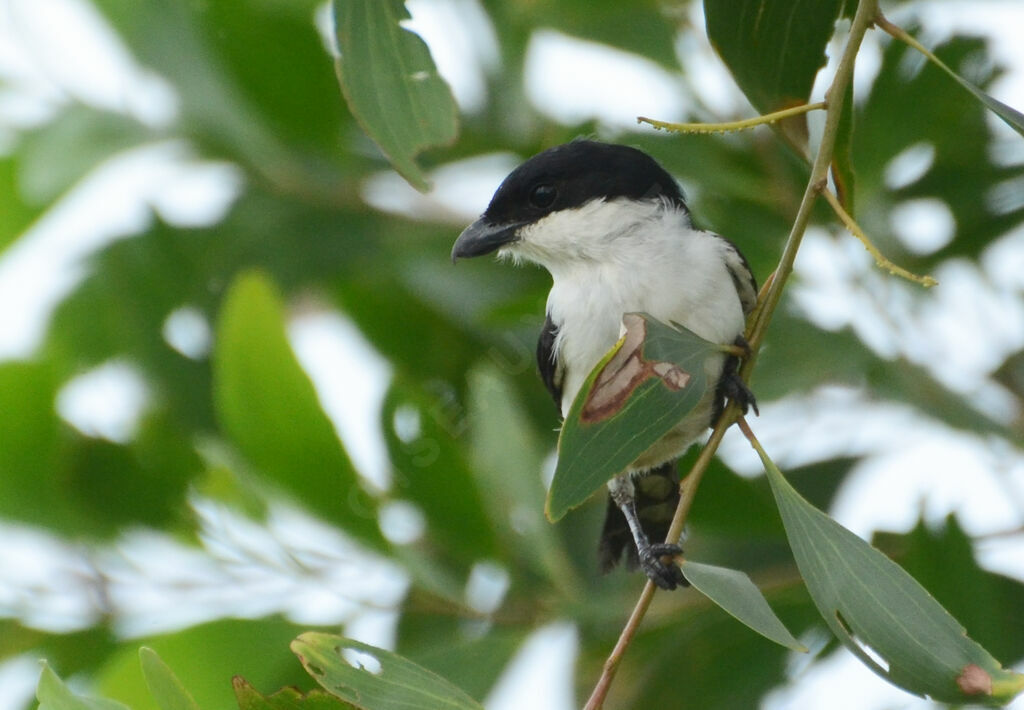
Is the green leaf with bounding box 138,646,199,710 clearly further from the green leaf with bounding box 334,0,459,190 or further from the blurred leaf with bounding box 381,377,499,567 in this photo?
the blurred leaf with bounding box 381,377,499,567

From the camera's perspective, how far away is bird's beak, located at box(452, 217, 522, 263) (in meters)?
3.53

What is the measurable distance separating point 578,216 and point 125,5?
5.86ft

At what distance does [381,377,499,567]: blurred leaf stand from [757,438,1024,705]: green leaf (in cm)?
155

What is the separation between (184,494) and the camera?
3.85 metres

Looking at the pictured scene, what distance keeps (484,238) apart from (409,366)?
3.30 feet

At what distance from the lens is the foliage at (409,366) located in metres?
3.42

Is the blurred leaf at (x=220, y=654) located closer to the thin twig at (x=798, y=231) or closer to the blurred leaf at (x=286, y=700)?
the blurred leaf at (x=286, y=700)

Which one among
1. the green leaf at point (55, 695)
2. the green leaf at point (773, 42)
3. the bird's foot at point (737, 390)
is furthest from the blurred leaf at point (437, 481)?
the green leaf at point (55, 695)

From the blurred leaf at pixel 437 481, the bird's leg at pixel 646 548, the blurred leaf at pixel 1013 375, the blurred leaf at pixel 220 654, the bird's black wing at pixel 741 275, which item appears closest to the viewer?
the bird's leg at pixel 646 548

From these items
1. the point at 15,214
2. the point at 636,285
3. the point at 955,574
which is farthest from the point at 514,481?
the point at 15,214

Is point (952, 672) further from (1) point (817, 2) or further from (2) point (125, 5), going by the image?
(2) point (125, 5)

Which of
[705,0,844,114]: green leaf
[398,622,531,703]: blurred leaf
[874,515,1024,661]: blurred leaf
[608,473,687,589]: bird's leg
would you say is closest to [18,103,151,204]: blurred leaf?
[398,622,531,703]: blurred leaf

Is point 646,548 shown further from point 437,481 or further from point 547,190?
point 547,190

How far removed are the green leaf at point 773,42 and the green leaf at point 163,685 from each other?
1.44 meters
